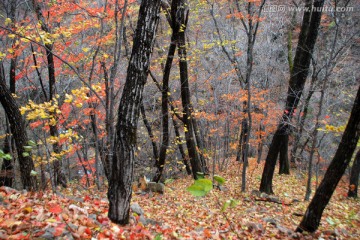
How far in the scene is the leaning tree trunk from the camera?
4.88m

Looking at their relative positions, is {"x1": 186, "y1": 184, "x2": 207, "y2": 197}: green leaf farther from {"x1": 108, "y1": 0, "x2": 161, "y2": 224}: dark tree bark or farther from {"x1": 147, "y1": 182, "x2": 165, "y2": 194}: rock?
{"x1": 147, "y1": 182, "x2": 165, "y2": 194}: rock

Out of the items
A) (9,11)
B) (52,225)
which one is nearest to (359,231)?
(52,225)

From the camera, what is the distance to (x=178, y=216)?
716 cm

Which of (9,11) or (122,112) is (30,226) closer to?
(122,112)

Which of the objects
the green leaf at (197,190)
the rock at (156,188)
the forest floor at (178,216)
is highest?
the green leaf at (197,190)

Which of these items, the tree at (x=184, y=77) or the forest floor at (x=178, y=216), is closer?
the forest floor at (x=178, y=216)

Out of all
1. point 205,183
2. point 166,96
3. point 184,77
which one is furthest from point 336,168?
point 166,96

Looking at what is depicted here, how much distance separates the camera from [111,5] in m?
8.38

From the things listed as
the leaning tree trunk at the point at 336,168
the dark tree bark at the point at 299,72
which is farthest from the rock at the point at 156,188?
the leaning tree trunk at the point at 336,168

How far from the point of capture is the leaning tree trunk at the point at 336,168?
4.88 m

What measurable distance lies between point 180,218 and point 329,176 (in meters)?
3.69

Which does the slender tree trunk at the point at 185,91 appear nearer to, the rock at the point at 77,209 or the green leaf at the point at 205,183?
the rock at the point at 77,209

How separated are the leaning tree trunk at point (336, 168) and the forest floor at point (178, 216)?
0.26 metres

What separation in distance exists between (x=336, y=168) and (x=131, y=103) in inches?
159
